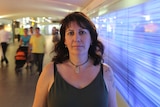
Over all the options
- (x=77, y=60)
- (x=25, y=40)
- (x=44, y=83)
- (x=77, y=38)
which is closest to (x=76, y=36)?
(x=77, y=38)

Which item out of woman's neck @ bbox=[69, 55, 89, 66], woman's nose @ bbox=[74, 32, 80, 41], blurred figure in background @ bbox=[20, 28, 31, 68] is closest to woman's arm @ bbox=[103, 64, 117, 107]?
woman's neck @ bbox=[69, 55, 89, 66]

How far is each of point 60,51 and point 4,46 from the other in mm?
A: 8878

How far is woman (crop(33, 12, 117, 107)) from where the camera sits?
1.44 metres

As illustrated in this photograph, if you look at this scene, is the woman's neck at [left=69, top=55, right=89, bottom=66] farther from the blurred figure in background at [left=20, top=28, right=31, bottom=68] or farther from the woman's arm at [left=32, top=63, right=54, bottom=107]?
the blurred figure in background at [left=20, top=28, right=31, bottom=68]

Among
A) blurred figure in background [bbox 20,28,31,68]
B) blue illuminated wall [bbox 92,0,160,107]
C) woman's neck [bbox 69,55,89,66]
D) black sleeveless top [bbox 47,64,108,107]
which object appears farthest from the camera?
blurred figure in background [bbox 20,28,31,68]

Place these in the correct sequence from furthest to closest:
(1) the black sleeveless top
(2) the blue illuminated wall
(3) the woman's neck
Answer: (2) the blue illuminated wall
(3) the woman's neck
(1) the black sleeveless top

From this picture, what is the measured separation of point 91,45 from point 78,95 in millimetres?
383

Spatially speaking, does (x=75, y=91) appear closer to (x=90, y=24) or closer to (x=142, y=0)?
(x=90, y=24)

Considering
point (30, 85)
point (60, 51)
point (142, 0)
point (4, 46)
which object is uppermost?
point (142, 0)

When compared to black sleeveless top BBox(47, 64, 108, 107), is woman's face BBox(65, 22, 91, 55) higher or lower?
higher

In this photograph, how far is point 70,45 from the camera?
4.99 feet

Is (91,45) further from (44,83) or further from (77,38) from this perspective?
(44,83)

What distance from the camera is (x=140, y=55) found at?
204 cm

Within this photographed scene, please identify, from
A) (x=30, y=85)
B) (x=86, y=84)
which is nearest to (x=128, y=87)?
(x=86, y=84)
